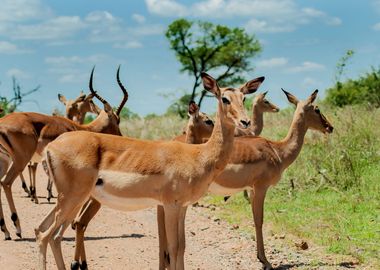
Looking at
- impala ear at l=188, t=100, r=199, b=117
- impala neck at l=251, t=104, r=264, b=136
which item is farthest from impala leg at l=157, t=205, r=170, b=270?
impala neck at l=251, t=104, r=264, b=136

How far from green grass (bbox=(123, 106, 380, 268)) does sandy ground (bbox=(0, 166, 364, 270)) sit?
338mm

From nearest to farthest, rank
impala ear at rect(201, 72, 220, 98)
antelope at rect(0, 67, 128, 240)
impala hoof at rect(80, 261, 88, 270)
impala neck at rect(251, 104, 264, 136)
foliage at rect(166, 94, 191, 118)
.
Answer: impala ear at rect(201, 72, 220, 98) < impala hoof at rect(80, 261, 88, 270) < antelope at rect(0, 67, 128, 240) < impala neck at rect(251, 104, 264, 136) < foliage at rect(166, 94, 191, 118)

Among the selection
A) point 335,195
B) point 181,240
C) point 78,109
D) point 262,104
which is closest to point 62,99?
point 78,109

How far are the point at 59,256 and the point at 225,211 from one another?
17.2 feet

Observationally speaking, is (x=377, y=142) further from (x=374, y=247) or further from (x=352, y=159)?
(x=374, y=247)

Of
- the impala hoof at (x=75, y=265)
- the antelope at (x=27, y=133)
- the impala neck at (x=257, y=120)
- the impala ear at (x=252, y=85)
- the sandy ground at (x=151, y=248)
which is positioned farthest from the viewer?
the impala neck at (x=257, y=120)

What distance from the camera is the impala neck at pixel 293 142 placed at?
899cm

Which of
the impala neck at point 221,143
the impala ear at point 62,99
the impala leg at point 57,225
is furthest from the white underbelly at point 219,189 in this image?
the impala ear at point 62,99

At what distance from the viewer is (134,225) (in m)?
10.4

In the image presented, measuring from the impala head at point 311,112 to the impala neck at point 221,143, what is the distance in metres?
2.76

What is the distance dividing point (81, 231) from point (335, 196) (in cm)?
545

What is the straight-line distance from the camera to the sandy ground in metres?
7.85

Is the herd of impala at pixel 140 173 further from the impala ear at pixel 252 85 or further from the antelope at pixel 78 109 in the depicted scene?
the antelope at pixel 78 109

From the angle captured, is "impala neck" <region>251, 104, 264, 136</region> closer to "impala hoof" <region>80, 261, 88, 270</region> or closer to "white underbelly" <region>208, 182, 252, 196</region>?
"white underbelly" <region>208, 182, 252, 196</region>
